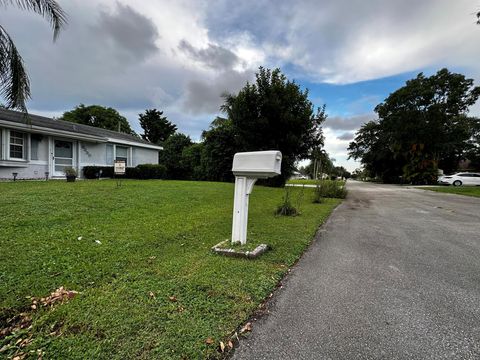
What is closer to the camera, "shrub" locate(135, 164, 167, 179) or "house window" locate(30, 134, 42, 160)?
"house window" locate(30, 134, 42, 160)

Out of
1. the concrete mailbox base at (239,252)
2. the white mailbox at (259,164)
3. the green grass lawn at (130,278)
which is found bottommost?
the green grass lawn at (130,278)

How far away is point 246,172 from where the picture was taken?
351 cm

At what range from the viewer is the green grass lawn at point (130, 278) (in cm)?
172

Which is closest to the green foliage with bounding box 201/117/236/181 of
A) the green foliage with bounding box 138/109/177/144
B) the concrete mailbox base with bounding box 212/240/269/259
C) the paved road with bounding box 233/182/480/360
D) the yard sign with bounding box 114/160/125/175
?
the yard sign with bounding box 114/160/125/175

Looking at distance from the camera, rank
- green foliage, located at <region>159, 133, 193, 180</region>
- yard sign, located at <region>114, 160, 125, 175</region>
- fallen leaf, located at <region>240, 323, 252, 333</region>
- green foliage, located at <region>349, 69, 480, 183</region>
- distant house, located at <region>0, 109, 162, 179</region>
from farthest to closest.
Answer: green foliage, located at <region>349, 69, 480, 183</region> < green foliage, located at <region>159, 133, 193, 180</region> < distant house, located at <region>0, 109, 162, 179</region> < yard sign, located at <region>114, 160, 125, 175</region> < fallen leaf, located at <region>240, 323, 252, 333</region>

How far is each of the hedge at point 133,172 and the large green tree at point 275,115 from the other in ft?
23.4

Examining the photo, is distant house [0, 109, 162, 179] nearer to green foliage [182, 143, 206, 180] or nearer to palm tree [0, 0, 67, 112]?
green foliage [182, 143, 206, 180]

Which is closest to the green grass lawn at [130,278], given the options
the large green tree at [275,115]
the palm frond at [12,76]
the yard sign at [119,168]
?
the palm frond at [12,76]

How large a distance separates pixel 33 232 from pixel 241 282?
12.1 ft

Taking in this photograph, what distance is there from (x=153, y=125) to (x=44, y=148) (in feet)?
93.7

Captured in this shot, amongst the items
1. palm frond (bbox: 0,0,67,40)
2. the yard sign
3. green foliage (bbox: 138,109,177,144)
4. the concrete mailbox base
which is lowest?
the concrete mailbox base

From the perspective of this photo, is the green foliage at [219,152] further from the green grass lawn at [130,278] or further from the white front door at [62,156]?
the green grass lawn at [130,278]

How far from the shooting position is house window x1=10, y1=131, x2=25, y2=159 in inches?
468

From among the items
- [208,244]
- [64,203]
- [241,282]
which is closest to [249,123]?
[64,203]
